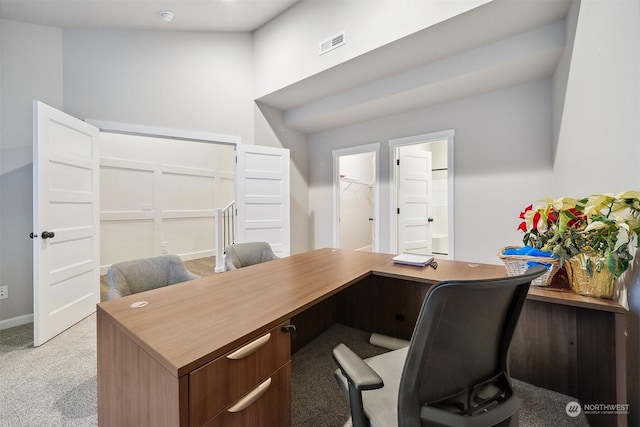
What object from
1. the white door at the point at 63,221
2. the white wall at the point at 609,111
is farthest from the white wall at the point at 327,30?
the white door at the point at 63,221

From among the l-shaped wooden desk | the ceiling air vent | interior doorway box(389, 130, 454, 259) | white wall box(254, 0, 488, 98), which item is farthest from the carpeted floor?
the ceiling air vent

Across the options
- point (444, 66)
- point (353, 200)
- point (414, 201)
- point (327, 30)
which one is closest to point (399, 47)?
point (444, 66)

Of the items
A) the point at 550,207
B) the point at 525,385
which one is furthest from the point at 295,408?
the point at 550,207

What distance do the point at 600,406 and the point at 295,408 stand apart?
1.52m

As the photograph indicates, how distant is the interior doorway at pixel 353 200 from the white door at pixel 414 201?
27.8 inches

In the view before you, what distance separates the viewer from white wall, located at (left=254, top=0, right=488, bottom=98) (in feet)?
8.10

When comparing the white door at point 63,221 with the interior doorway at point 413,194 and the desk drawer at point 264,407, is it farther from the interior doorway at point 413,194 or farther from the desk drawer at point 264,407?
the interior doorway at point 413,194

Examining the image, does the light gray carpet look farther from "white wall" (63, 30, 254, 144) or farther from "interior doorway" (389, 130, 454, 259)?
"white wall" (63, 30, 254, 144)

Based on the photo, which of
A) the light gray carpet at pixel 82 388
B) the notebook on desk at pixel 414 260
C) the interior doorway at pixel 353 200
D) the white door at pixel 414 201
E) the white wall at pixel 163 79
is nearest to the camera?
the light gray carpet at pixel 82 388

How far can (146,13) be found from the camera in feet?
9.83

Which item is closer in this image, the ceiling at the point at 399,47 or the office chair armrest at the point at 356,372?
the office chair armrest at the point at 356,372

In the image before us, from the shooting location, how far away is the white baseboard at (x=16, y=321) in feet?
8.45

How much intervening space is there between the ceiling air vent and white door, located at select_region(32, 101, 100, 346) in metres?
2.68

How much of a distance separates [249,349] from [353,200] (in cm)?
508
